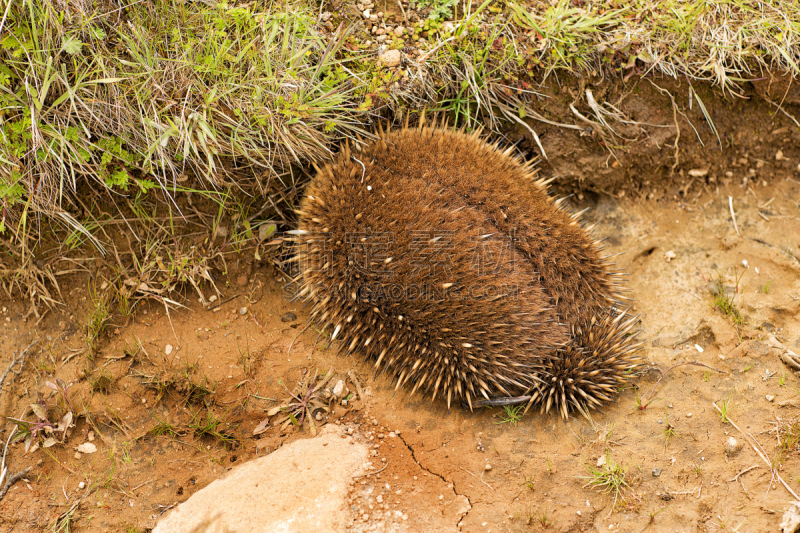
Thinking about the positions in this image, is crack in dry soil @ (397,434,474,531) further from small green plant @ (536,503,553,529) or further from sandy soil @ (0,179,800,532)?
small green plant @ (536,503,553,529)

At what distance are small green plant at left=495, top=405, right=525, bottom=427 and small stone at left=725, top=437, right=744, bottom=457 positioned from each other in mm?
1091

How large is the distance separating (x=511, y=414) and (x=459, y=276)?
0.93 meters

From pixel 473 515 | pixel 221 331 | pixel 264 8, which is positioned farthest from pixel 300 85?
pixel 473 515

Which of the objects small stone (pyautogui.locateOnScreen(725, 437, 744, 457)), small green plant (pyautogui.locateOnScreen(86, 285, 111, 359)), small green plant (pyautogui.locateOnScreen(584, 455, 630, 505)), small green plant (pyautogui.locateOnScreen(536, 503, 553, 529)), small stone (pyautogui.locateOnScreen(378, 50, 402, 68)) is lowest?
small green plant (pyautogui.locateOnScreen(86, 285, 111, 359))

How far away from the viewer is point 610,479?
2.84 metres

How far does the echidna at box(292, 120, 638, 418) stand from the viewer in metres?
3.09

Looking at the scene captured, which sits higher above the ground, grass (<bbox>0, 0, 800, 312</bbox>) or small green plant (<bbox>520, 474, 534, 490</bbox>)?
grass (<bbox>0, 0, 800, 312</bbox>)

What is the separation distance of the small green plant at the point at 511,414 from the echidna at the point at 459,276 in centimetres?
12

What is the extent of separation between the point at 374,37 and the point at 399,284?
5.84 ft

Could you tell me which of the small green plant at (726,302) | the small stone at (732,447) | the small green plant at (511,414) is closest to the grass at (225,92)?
the small green plant at (726,302)

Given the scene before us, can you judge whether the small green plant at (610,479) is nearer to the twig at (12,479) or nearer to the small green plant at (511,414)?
the small green plant at (511,414)

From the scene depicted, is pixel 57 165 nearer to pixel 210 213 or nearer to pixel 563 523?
pixel 210 213

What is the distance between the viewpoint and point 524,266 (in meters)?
3.20

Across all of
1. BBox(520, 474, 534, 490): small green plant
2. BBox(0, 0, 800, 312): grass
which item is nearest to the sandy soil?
BBox(520, 474, 534, 490): small green plant
